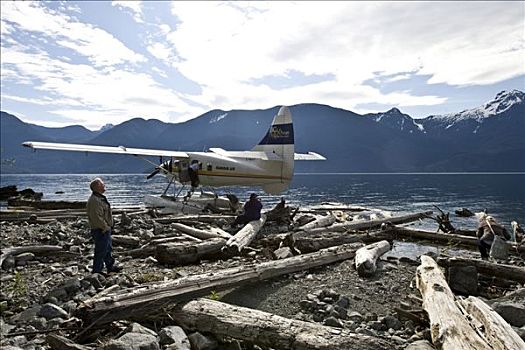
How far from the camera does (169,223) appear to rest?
15.4 m

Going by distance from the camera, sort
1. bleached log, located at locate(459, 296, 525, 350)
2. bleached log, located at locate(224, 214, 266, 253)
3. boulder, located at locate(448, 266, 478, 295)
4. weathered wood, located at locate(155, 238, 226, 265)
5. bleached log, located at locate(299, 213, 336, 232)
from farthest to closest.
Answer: bleached log, located at locate(299, 213, 336, 232) → bleached log, located at locate(224, 214, 266, 253) → weathered wood, located at locate(155, 238, 226, 265) → boulder, located at locate(448, 266, 478, 295) → bleached log, located at locate(459, 296, 525, 350)

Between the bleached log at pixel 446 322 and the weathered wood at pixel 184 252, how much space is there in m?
5.02

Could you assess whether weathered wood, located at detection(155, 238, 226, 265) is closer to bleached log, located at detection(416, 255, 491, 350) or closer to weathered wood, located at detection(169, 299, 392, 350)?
weathered wood, located at detection(169, 299, 392, 350)

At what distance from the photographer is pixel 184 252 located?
30.2ft

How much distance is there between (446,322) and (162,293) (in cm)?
364

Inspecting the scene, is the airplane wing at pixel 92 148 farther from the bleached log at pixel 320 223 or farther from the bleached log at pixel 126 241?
the bleached log at pixel 320 223

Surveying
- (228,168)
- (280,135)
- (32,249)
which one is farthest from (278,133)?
(32,249)

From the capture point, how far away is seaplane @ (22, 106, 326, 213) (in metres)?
21.1

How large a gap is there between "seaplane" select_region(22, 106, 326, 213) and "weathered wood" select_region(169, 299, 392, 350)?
48.3ft

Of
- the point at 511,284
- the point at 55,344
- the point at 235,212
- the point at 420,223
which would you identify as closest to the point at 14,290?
the point at 55,344

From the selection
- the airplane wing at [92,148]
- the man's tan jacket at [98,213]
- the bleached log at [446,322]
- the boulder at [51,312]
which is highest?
the airplane wing at [92,148]

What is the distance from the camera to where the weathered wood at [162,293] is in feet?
16.7

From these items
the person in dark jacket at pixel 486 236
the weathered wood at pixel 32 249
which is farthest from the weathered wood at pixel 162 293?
the person in dark jacket at pixel 486 236

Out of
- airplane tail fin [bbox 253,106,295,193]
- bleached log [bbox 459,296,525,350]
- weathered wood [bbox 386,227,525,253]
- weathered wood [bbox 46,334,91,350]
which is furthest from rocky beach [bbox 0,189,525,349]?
airplane tail fin [bbox 253,106,295,193]
